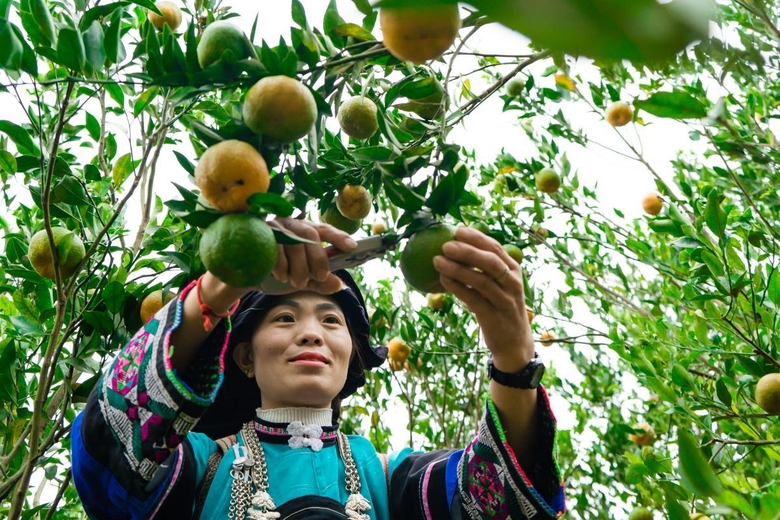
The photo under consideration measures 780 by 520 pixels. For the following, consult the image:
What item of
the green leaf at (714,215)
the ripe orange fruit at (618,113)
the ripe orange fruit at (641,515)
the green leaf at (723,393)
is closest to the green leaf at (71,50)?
the green leaf at (714,215)

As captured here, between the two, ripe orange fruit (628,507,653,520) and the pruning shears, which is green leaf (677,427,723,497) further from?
ripe orange fruit (628,507,653,520)

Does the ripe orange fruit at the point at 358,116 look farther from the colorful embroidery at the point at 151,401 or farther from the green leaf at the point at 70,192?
the green leaf at the point at 70,192

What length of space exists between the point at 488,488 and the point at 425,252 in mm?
674

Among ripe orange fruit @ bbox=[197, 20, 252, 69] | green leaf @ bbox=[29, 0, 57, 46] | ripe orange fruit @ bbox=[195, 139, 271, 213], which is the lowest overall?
ripe orange fruit @ bbox=[195, 139, 271, 213]

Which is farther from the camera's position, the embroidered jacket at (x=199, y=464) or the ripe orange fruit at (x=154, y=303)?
the ripe orange fruit at (x=154, y=303)

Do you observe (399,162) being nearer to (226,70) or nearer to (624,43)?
(226,70)

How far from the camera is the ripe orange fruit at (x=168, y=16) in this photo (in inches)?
95.8

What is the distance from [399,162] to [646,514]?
2215 mm

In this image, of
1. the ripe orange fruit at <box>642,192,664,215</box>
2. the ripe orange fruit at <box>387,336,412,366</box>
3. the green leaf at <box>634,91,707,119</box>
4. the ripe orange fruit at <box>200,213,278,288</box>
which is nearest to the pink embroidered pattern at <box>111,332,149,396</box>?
the ripe orange fruit at <box>200,213,278,288</box>

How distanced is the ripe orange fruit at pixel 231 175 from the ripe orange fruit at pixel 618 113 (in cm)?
224

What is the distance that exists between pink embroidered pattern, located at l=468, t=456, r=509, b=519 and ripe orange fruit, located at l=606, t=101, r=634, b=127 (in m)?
1.83

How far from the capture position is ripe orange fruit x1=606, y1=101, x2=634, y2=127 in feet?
9.65

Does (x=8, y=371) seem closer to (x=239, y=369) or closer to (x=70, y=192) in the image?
(x=70, y=192)

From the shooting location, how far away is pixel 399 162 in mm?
1152
